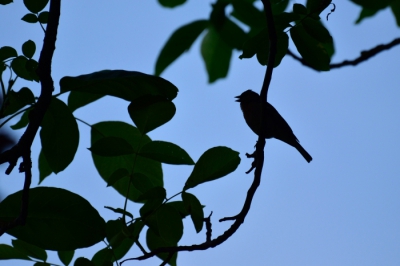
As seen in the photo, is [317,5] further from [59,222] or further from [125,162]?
[59,222]

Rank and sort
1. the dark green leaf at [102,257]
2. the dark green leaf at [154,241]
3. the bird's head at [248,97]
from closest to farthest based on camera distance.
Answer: the dark green leaf at [102,257] → the dark green leaf at [154,241] → the bird's head at [248,97]

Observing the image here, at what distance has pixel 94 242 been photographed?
2098 mm

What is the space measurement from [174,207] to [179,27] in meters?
1.14

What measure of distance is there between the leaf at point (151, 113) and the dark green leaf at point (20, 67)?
515mm

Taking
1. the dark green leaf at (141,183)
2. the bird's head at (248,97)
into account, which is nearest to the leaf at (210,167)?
the dark green leaf at (141,183)

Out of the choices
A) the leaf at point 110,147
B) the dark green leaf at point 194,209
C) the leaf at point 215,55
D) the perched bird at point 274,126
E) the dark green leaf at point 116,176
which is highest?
the perched bird at point 274,126

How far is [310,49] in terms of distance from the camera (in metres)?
2.46

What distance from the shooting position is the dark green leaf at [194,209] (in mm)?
2107

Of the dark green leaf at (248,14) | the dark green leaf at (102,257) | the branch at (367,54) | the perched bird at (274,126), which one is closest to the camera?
the dark green leaf at (102,257)

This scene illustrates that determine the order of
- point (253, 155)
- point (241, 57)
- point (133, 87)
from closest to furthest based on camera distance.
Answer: point (133, 87)
point (241, 57)
point (253, 155)

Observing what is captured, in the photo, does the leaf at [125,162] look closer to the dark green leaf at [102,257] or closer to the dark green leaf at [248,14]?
the dark green leaf at [102,257]

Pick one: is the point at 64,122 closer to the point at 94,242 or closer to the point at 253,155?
the point at 94,242

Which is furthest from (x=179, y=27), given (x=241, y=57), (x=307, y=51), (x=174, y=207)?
(x=174, y=207)

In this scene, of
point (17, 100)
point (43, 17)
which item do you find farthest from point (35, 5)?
point (17, 100)
